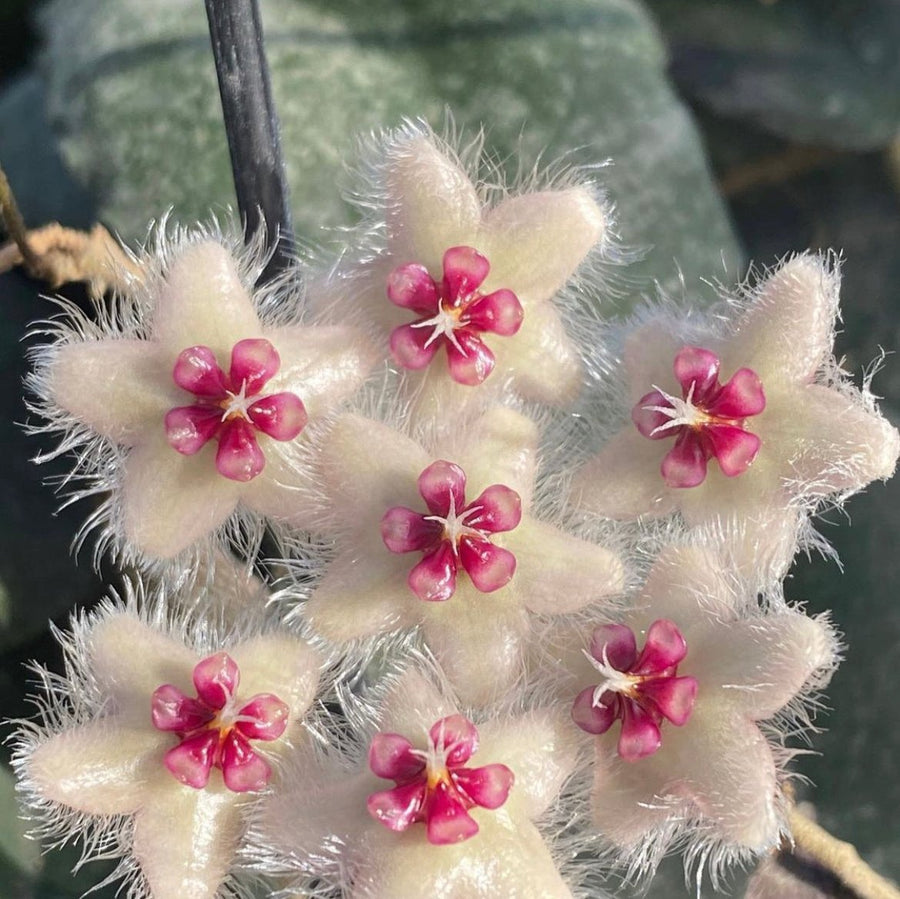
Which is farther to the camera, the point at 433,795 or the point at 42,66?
the point at 42,66

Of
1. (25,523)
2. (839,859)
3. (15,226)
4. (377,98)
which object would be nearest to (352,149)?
(377,98)

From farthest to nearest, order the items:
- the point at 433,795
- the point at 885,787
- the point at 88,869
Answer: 1. the point at 885,787
2. the point at 88,869
3. the point at 433,795

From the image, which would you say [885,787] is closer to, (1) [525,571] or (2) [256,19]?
(1) [525,571]

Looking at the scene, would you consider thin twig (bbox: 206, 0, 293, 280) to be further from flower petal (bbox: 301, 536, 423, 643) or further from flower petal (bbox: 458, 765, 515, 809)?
flower petal (bbox: 458, 765, 515, 809)

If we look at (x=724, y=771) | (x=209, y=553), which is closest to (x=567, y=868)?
(x=724, y=771)

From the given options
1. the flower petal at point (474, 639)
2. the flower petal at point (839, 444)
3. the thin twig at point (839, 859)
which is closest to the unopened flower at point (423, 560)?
the flower petal at point (474, 639)

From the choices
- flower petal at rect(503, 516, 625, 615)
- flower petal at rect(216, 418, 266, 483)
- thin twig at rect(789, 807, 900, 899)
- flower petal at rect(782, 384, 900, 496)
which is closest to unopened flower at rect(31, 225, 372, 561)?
flower petal at rect(216, 418, 266, 483)

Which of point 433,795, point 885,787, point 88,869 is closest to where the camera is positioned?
point 433,795
